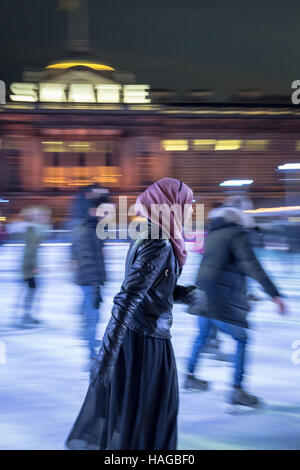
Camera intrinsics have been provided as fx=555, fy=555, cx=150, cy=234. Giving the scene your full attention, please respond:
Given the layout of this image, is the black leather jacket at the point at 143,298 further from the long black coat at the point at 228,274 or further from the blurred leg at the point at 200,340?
the blurred leg at the point at 200,340

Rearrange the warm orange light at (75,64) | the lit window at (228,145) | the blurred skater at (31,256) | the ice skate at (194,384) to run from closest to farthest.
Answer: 1. the ice skate at (194,384)
2. the blurred skater at (31,256)
3. the lit window at (228,145)
4. the warm orange light at (75,64)

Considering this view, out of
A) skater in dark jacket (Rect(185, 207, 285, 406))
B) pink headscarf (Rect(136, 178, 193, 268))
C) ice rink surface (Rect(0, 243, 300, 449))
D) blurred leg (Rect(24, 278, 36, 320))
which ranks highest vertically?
pink headscarf (Rect(136, 178, 193, 268))

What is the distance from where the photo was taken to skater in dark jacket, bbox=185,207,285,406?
3486mm

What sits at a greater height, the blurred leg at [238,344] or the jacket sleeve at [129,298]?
the jacket sleeve at [129,298]

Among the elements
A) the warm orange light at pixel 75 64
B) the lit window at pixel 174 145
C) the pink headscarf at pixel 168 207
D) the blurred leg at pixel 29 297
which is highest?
the warm orange light at pixel 75 64

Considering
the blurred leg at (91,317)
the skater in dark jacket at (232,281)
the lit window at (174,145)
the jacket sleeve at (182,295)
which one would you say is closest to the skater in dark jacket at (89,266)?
the blurred leg at (91,317)

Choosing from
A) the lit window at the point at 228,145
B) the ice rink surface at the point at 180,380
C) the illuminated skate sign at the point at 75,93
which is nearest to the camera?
the ice rink surface at the point at 180,380

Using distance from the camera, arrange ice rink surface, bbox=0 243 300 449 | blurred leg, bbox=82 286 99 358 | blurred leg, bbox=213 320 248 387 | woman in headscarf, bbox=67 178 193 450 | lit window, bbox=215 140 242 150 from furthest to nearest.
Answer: lit window, bbox=215 140 242 150
blurred leg, bbox=82 286 99 358
blurred leg, bbox=213 320 248 387
ice rink surface, bbox=0 243 300 449
woman in headscarf, bbox=67 178 193 450

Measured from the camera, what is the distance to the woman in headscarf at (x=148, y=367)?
216cm

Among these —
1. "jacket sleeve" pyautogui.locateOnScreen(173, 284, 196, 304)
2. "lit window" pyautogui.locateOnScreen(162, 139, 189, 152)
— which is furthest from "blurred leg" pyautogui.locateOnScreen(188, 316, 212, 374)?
"lit window" pyautogui.locateOnScreen(162, 139, 189, 152)

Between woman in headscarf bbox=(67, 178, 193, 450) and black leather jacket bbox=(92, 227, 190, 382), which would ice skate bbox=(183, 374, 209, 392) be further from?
black leather jacket bbox=(92, 227, 190, 382)

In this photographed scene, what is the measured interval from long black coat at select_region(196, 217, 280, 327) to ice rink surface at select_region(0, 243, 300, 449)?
600 millimetres

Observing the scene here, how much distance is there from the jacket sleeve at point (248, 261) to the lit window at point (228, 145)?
1591 inches
